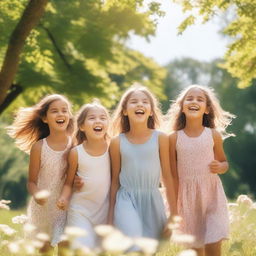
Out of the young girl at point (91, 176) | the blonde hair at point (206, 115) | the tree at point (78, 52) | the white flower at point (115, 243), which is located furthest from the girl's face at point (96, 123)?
the tree at point (78, 52)

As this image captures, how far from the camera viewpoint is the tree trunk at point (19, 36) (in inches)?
313

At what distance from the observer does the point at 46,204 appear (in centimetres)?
511

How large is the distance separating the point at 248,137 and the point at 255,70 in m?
24.4

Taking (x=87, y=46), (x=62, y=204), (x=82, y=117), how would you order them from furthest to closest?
(x=87, y=46), (x=82, y=117), (x=62, y=204)

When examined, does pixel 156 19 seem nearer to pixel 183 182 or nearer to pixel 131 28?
pixel 183 182

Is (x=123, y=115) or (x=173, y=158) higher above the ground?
(x=123, y=115)

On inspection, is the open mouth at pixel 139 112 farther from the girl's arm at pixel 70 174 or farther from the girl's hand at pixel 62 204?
the girl's hand at pixel 62 204

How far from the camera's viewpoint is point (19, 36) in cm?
824

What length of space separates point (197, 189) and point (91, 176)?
3.12 ft

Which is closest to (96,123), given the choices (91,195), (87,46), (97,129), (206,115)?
(97,129)

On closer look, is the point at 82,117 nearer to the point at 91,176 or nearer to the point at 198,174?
the point at 91,176

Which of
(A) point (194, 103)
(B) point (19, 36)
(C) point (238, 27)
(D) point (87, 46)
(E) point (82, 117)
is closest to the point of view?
(E) point (82, 117)

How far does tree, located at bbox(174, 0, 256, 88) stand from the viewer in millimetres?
8273

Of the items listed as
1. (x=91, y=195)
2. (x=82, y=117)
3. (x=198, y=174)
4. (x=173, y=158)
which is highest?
(x=82, y=117)
